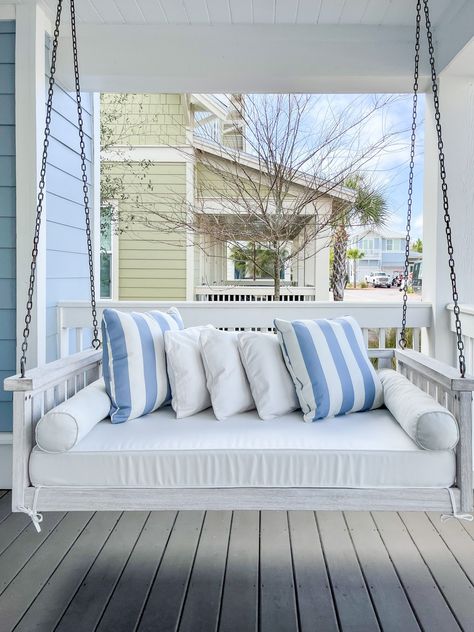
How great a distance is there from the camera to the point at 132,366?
2258mm

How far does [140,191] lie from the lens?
5926 mm

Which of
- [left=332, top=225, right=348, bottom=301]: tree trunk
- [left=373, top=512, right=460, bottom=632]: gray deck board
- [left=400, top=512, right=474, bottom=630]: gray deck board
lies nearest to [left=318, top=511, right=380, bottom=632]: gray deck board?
[left=373, top=512, right=460, bottom=632]: gray deck board

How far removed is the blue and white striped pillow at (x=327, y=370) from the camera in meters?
2.17

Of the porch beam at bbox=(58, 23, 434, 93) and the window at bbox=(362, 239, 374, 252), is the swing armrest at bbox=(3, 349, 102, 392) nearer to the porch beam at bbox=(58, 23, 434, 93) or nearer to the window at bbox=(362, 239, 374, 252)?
the porch beam at bbox=(58, 23, 434, 93)

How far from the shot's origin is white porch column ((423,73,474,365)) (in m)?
3.13

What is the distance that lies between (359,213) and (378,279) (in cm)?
76

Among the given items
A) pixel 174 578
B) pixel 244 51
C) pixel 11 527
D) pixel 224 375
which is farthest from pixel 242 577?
pixel 244 51

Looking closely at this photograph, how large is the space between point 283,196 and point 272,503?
3.87 metres

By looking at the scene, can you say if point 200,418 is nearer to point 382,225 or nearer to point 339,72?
point 339,72

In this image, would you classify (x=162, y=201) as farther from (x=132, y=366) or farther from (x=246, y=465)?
(x=246, y=465)

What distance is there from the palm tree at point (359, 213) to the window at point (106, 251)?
2359mm

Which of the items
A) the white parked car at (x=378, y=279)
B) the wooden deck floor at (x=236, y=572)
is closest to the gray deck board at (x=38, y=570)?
the wooden deck floor at (x=236, y=572)

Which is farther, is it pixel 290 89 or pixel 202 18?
pixel 290 89

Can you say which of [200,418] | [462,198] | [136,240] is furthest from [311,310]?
[136,240]
